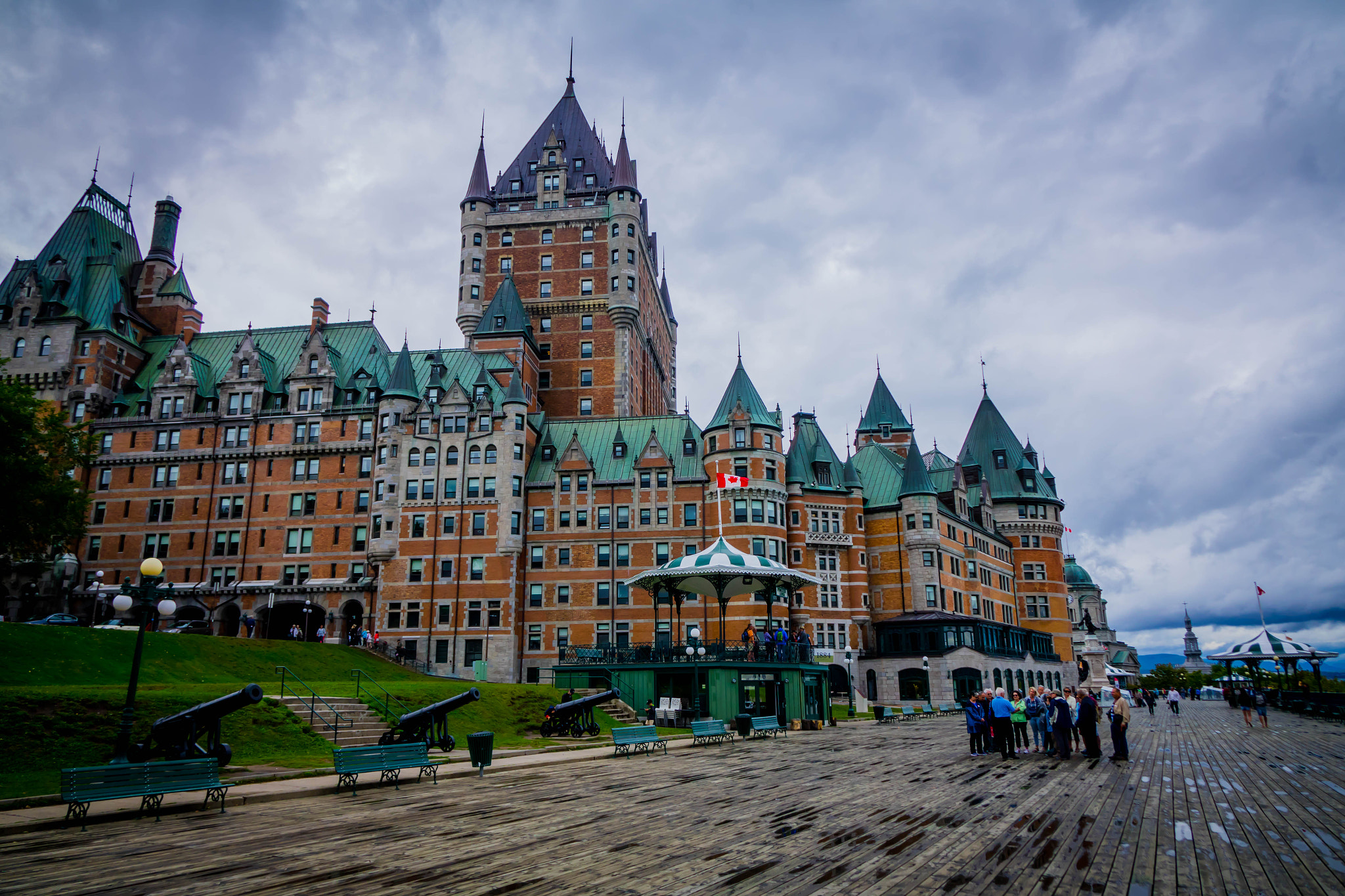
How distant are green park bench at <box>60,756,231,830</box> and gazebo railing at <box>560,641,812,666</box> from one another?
93.3 feet

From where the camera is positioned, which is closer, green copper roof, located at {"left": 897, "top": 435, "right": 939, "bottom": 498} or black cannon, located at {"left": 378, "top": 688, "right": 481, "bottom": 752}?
black cannon, located at {"left": 378, "top": 688, "right": 481, "bottom": 752}

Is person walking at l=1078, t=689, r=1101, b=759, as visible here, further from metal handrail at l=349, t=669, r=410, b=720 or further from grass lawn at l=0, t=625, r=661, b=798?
metal handrail at l=349, t=669, r=410, b=720

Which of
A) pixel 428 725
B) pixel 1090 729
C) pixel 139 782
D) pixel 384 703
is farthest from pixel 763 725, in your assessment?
pixel 139 782

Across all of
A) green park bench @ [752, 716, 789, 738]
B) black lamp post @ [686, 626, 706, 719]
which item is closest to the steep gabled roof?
black lamp post @ [686, 626, 706, 719]

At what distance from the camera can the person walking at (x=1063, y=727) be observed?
990 inches

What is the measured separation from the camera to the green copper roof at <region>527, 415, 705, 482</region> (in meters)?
68.6

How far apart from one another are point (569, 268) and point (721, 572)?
5022 centimetres

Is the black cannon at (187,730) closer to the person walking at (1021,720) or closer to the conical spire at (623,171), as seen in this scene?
the person walking at (1021,720)

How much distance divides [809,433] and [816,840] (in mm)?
63708

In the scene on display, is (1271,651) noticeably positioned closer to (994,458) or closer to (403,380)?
(994,458)

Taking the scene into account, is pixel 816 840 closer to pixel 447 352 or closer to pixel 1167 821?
pixel 1167 821

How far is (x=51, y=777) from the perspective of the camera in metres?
19.4

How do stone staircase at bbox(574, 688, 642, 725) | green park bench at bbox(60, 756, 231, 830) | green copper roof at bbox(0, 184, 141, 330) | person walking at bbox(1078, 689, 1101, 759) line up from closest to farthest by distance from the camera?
green park bench at bbox(60, 756, 231, 830), person walking at bbox(1078, 689, 1101, 759), stone staircase at bbox(574, 688, 642, 725), green copper roof at bbox(0, 184, 141, 330)

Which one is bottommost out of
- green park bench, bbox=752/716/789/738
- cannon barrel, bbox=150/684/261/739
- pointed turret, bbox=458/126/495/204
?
green park bench, bbox=752/716/789/738
